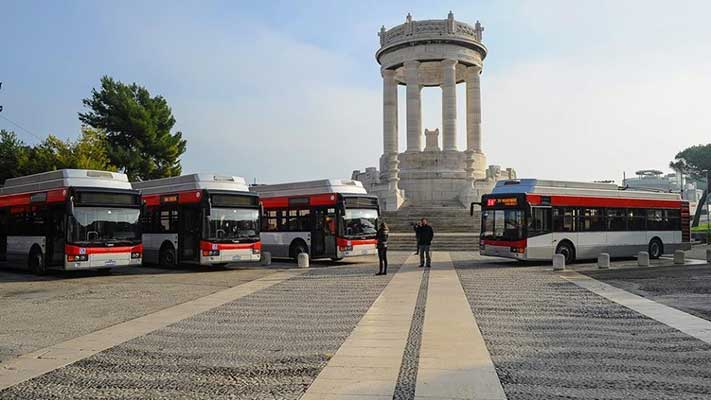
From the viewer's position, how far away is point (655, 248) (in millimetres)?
24375

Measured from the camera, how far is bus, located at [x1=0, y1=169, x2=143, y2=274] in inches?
669

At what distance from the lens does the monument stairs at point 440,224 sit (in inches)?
1219

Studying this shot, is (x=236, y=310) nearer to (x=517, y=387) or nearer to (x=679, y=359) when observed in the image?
(x=517, y=387)

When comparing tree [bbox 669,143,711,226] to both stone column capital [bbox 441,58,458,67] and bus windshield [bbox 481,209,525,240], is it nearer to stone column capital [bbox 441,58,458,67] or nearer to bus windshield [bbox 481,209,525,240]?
stone column capital [bbox 441,58,458,67]

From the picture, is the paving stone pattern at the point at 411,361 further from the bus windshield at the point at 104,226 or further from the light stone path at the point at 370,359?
the bus windshield at the point at 104,226

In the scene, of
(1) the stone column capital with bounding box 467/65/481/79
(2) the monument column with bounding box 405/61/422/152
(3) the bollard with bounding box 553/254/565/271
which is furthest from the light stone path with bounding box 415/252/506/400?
(1) the stone column capital with bounding box 467/65/481/79

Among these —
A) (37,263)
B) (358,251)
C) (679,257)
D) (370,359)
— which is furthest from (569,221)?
(37,263)

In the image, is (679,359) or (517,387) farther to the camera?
(679,359)

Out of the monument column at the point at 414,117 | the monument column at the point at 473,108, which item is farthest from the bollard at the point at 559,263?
the monument column at the point at 473,108

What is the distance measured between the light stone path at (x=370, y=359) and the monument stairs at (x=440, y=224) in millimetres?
19358

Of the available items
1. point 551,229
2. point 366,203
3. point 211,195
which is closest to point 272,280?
point 211,195

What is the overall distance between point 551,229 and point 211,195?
12069 millimetres

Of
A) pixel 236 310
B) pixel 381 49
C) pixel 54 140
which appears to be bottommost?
pixel 236 310

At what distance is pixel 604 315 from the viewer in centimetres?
1041
